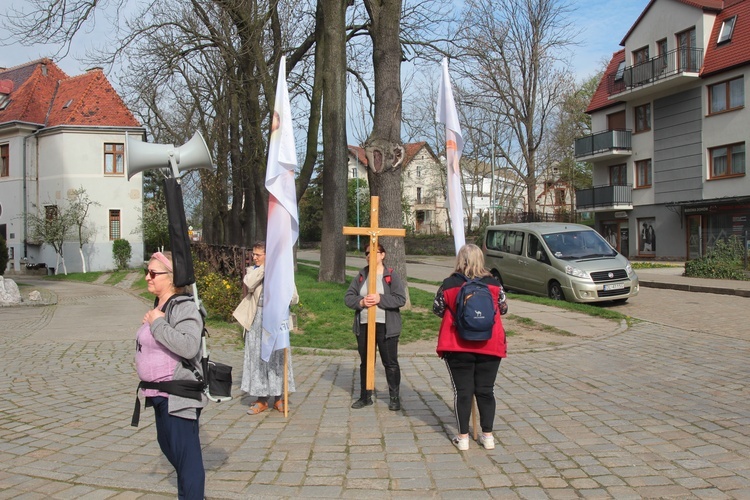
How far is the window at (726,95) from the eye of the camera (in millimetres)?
28172

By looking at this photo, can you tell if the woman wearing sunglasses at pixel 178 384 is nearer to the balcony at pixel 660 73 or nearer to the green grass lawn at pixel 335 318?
the green grass lawn at pixel 335 318

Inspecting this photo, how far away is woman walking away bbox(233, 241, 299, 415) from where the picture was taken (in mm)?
6328

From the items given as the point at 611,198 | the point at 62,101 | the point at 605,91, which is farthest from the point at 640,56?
the point at 62,101

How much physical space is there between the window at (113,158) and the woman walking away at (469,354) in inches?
1443

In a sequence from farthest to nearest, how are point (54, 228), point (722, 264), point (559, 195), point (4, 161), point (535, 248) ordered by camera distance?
point (559, 195) → point (4, 161) → point (54, 228) → point (722, 264) → point (535, 248)

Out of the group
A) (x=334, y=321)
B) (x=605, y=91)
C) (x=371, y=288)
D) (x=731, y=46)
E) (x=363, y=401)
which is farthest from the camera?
(x=605, y=91)

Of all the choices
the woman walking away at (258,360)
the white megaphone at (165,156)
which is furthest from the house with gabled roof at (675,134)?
the white megaphone at (165,156)

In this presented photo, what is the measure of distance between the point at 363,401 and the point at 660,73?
3107 centimetres

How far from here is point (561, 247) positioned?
49.9 feet

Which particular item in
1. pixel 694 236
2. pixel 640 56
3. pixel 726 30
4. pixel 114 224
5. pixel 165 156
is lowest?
pixel 694 236

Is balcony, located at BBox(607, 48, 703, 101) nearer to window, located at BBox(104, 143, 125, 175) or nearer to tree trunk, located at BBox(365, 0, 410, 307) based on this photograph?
tree trunk, located at BBox(365, 0, 410, 307)

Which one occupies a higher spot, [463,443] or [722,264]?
[722,264]

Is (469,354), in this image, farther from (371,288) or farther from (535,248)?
(535,248)

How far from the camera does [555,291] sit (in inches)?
590
